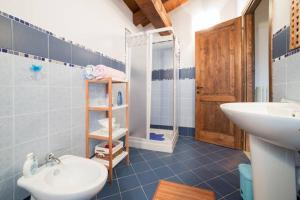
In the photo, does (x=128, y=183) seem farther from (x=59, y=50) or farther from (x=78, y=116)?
(x=59, y=50)

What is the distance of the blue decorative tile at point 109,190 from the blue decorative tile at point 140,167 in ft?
0.96

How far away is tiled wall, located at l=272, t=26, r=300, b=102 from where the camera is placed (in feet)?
3.41

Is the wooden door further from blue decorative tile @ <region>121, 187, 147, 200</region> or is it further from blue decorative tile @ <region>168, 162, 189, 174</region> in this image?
blue decorative tile @ <region>121, 187, 147, 200</region>

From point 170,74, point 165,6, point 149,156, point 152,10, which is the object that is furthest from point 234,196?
point 165,6

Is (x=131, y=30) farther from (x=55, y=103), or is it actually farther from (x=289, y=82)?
(x=289, y=82)

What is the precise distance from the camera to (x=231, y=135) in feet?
7.29

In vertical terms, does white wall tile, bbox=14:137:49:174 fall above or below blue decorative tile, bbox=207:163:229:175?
above

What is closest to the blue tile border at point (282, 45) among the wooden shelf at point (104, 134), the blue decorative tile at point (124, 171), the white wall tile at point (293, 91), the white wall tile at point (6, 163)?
the white wall tile at point (293, 91)

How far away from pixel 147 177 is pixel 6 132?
117cm

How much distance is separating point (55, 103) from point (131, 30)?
5.97 ft

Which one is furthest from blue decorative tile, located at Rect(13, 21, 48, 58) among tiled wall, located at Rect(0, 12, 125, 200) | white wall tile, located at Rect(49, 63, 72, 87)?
white wall tile, located at Rect(49, 63, 72, 87)

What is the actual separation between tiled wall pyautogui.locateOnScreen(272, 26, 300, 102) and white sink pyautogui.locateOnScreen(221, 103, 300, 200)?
0.94ft

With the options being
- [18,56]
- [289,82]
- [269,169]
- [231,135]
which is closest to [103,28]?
[18,56]

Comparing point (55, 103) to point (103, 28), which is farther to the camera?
point (103, 28)
